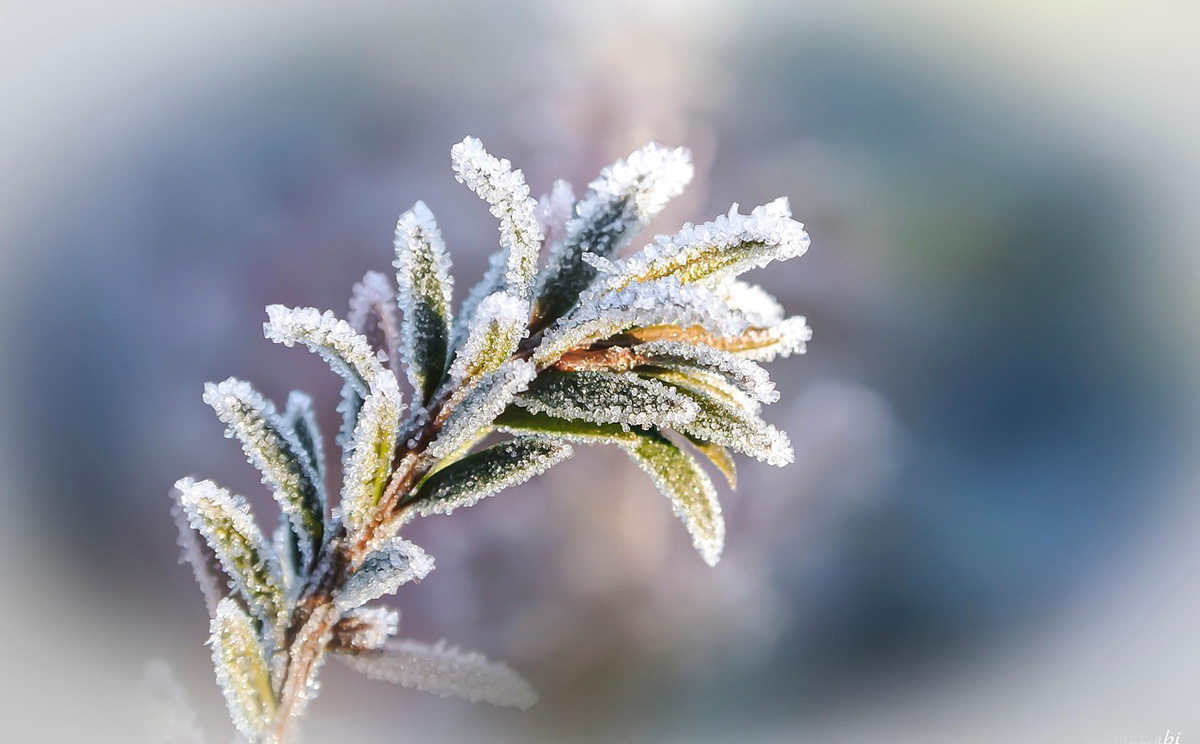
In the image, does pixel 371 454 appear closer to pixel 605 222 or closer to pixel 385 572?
pixel 385 572

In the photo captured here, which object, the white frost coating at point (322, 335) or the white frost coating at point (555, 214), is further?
the white frost coating at point (555, 214)

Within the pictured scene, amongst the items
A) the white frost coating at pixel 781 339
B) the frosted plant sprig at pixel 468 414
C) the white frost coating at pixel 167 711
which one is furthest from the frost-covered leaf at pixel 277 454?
the white frost coating at pixel 781 339

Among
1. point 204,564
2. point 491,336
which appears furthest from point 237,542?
point 491,336

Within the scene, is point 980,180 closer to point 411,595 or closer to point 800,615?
point 800,615

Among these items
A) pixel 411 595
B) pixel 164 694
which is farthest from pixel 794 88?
pixel 164 694

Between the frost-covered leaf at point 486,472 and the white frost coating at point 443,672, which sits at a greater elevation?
the frost-covered leaf at point 486,472

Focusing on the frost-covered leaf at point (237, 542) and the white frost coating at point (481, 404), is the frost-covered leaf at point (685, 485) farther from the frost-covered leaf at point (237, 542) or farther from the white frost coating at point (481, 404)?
the frost-covered leaf at point (237, 542)

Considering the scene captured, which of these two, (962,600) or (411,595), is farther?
(962,600)
